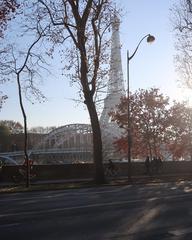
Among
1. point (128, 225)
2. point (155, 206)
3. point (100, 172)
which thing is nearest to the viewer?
point (128, 225)

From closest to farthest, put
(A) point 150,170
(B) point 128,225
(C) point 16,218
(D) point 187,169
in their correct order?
(B) point 128,225 → (C) point 16,218 → (A) point 150,170 → (D) point 187,169

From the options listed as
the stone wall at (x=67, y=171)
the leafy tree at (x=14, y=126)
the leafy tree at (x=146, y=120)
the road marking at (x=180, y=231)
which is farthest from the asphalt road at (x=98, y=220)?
the leafy tree at (x=14, y=126)

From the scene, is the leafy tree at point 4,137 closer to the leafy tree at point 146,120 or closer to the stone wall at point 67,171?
the leafy tree at point 146,120

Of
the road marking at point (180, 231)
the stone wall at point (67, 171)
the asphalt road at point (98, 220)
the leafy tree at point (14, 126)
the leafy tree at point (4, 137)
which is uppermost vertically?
the leafy tree at point (14, 126)

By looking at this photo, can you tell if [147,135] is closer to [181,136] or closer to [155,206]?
[181,136]

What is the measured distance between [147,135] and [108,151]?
41153 millimetres

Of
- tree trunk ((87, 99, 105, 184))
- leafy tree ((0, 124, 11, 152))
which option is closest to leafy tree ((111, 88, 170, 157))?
tree trunk ((87, 99, 105, 184))

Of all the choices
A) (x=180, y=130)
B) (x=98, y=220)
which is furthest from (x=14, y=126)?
(x=98, y=220)

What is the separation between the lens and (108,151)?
362 feet

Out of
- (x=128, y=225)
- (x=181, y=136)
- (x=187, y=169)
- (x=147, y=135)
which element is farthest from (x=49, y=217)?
(x=181, y=136)

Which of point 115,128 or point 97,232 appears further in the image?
point 115,128

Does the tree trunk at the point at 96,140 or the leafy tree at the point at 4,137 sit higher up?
the leafy tree at the point at 4,137

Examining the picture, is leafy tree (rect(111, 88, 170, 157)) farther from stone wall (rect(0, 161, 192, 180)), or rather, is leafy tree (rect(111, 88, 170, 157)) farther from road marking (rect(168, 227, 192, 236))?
road marking (rect(168, 227, 192, 236))

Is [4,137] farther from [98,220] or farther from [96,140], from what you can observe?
[98,220]
